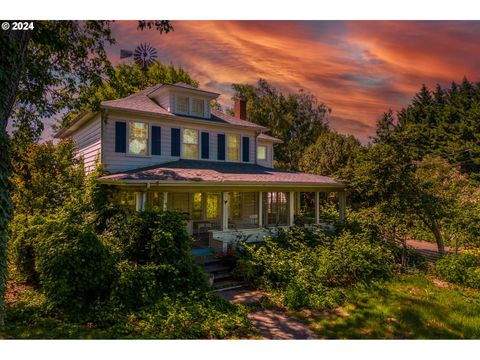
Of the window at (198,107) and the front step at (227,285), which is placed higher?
the window at (198,107)

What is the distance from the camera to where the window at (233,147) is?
586 inches

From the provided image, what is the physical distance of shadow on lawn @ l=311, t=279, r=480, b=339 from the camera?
5.95m

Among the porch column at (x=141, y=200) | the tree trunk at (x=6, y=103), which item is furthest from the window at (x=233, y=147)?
the tree trunk at (x=6, y=103)

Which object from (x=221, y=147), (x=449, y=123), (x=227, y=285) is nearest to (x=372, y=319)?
(x=227, y=285)

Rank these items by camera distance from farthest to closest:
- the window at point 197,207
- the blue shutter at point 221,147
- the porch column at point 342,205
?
the porch column at point 342,205, the blue shutter at point 221,147, the window at point 197,207

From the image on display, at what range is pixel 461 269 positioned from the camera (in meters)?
9.43

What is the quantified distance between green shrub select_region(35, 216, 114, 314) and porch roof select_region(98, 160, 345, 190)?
8.29 feet

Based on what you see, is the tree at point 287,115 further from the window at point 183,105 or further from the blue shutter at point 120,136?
the blue shutter at point 120,136

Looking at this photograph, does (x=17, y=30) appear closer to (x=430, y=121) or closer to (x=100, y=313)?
(x=100, y=313)

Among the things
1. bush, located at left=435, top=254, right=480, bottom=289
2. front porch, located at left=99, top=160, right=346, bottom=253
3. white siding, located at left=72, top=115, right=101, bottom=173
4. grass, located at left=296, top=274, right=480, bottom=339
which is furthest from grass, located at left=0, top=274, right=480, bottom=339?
white siding, located at left=72, top=115, right=101, bottom=173

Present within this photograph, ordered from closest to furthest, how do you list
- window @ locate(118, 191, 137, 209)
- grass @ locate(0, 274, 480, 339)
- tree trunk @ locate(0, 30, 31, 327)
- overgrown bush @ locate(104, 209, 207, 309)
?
tree trunk @ locate(0, 30, 31, 327) → grass @ locate(0, 274, 480, 339) → overgrown bush @ locate(104, 209, 207, 309) → window @ locate(118, 191, 137, 209)

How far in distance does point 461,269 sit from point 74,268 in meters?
11.5

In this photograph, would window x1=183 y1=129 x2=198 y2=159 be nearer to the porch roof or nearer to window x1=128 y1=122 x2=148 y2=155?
the porch roof
